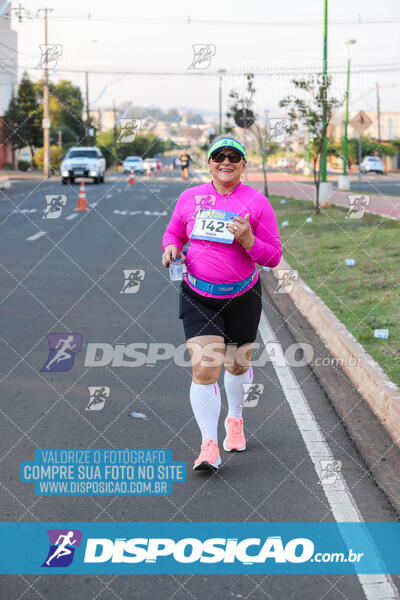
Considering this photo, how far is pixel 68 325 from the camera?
9.26 m

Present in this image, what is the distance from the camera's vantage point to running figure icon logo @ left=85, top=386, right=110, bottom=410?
6.46m

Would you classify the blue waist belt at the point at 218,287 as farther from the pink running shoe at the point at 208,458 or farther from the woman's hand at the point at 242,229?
the pink running shoe at the point at 208,458

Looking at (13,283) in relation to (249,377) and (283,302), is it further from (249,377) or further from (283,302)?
(249,377)

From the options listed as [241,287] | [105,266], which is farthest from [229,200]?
[105,266]

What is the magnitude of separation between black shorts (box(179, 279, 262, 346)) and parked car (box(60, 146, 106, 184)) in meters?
36.3

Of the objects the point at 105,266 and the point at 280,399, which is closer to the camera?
the point at 280,399

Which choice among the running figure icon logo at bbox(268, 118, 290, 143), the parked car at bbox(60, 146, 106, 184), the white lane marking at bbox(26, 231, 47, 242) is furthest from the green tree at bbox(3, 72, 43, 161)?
the running figure icon logo at bbox(268, 118, 290, 143)

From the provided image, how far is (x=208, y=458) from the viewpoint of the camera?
511cm

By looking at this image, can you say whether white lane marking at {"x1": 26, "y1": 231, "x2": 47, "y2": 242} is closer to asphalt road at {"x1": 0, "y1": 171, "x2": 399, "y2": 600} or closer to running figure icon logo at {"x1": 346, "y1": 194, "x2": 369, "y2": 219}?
asphalt road at {"x1": 0, "y1": 171, "x2": 399, "y2": 600}

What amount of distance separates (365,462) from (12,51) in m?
71.1

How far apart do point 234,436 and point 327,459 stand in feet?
1.91

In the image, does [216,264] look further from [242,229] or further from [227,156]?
[227,156]

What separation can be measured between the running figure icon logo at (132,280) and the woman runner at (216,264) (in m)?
6.39

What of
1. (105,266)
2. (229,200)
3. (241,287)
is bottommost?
(105,266)
